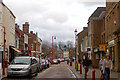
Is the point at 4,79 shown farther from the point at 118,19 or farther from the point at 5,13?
the point at 5,13

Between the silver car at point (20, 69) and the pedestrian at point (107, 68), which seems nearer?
the pedestrian at point (107, 68)

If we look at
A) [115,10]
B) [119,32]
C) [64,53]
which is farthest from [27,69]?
[64,53]

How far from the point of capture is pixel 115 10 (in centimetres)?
2259

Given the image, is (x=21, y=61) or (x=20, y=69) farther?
(x=21, y=61)

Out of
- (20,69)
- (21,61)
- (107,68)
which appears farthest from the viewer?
(21,61)

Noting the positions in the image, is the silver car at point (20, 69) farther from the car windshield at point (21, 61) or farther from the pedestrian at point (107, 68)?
the pedestrian at point (107, 68)

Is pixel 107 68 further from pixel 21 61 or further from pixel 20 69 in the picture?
pixel 21 61

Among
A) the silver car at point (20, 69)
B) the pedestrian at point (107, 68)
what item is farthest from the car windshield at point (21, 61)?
the pedestrian at point (107, 68)

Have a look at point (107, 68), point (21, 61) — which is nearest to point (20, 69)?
point (21, 61)

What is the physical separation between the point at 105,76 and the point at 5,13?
23.1 meters

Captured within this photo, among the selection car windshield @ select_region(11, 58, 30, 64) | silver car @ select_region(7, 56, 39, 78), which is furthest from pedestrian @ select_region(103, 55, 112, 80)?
car windshield @ select_region(11, 58, 30, 64)

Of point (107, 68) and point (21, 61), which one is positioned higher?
point (21, 61)

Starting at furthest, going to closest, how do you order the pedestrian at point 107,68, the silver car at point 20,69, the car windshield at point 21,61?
the car windshield at point 21,61
the silver car at point 20,69
the pedestrian at point 107,68

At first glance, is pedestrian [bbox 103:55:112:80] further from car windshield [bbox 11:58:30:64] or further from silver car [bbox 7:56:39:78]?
car windshield [bbox 11:58:30:64]
